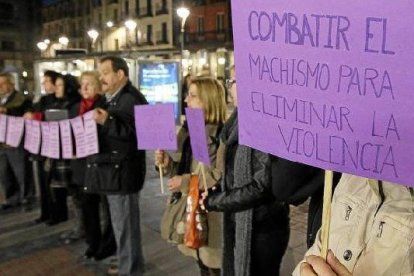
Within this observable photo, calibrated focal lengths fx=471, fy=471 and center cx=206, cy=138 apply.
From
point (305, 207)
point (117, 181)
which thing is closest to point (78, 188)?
point (117, 181)

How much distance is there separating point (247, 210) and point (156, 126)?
1.14 meters

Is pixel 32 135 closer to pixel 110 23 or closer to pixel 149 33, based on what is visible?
pixel 110 23

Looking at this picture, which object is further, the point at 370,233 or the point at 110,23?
the point at 110,23

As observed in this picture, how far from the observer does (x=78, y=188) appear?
16.1ft

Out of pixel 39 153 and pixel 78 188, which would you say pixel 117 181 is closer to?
pixel 78 188

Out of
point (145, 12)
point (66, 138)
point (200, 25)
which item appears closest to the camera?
point (66, 138)

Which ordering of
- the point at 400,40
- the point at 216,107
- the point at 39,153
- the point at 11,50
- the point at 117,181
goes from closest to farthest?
1. the point at 400,40
2. the point at 216,107
3. the point at 117,181
4. the point at 39,153
5. the point at 11,50

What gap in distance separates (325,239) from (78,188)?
158 inches

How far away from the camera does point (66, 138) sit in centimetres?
457

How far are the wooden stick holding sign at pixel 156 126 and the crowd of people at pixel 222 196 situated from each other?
5.2 inches

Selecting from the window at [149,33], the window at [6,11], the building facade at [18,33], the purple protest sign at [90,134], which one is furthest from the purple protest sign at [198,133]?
the window at [6,11]

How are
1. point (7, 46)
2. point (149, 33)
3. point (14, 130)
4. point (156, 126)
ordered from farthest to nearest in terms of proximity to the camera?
point (7, 46), point (149, 33), point (14, 130), point (156, 126)

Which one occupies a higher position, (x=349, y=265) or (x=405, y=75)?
(x=405, y=75)

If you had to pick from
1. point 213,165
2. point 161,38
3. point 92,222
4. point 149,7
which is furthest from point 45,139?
point 149,7
